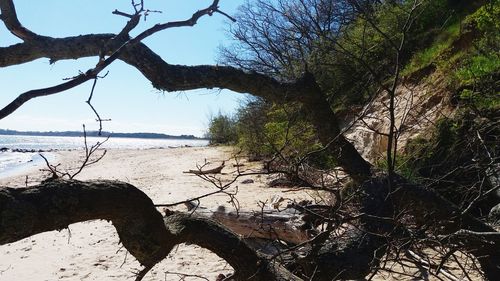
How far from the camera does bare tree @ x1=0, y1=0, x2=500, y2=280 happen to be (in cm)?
202

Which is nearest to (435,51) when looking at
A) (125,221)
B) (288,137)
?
(288,137)

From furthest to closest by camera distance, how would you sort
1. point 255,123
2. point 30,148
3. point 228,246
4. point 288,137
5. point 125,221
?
point 30,148 → point 288,137 → point 255,123 → point 228,246 → point 125,221

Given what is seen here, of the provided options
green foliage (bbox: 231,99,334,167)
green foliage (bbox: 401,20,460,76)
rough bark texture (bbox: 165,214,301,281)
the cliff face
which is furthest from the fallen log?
green foliage (bbox: 401,20,460,76)

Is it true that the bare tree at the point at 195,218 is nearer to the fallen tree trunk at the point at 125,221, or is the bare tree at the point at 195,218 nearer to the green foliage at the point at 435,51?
the fallen tree trunk at the point at 125,221

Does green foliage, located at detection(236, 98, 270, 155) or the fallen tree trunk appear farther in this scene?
green foliage, located at detection(236, 98, 270, 155)

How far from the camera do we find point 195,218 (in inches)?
114

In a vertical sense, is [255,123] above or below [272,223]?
above

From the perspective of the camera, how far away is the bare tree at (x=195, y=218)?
202cm

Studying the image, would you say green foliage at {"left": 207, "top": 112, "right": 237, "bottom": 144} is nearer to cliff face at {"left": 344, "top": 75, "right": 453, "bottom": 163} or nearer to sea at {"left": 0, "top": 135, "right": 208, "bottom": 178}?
sea at {"left": 0, "top": 135, "right": 208, "bottom": 178}

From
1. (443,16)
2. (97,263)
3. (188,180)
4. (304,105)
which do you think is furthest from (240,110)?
(304,105)

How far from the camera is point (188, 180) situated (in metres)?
15.8

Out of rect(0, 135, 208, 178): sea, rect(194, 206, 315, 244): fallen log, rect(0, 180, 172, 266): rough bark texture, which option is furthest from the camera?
rect(0, 135, 208, 178): sea

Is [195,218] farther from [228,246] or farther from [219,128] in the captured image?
[219,128]

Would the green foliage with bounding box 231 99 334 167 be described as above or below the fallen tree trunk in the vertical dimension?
above
